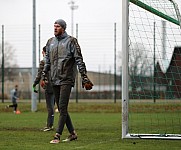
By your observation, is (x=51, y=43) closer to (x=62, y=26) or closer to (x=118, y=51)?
(x=62, y=26)

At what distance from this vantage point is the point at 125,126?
10.7 m

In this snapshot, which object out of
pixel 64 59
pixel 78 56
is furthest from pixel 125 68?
pixel 64 59

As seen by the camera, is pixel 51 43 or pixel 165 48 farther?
pixel 165 48

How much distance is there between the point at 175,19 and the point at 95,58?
1789 centimetres

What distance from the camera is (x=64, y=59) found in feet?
32.9

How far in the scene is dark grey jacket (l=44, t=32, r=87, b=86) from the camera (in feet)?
32.8

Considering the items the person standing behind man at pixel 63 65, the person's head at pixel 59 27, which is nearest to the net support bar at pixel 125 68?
the person standing behind man at pixel 63 65

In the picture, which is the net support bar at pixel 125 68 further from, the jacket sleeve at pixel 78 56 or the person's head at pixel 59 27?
the person's head at pixel 59 27

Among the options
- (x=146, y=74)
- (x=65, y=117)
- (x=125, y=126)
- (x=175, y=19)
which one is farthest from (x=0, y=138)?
(x=146, y=74)

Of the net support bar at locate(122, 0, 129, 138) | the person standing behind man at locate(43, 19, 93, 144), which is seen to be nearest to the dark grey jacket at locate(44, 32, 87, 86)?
the person standing behind man at locate(43, 19, 93, 144)

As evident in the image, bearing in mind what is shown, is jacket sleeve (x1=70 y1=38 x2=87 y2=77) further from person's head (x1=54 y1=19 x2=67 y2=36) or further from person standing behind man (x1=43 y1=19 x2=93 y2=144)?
person's head (x1=54 y1=19 x2=67 y2=36)

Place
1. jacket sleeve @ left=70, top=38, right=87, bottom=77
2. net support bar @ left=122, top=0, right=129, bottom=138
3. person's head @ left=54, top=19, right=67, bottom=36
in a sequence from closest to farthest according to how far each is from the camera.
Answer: jacket sleeve @ left=70, top=38, right=87, bottom=77
person's head @ left=54, top=19, right=67, bottom=36
net support bar @ left=122, top=0, right=129, bottom=138

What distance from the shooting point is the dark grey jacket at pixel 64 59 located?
1001 cm

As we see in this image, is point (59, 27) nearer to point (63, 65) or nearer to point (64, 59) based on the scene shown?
point (64, 59)
